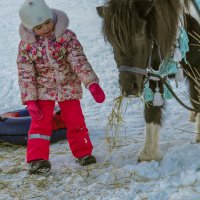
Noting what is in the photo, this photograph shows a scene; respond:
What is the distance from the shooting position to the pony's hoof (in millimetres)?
3750

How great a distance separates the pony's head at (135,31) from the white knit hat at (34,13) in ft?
1.99

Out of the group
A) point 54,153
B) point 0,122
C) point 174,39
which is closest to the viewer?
point 174,39

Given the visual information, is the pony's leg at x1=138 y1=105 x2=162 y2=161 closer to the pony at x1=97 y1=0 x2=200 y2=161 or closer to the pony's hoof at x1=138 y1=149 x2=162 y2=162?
the pony's hoof at x1=138 y1=149 x2=162 y2=162

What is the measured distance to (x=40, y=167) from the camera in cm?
365

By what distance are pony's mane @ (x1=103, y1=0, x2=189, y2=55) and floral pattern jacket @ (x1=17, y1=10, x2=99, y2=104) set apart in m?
0.52

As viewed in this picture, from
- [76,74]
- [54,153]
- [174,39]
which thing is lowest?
[54,153]

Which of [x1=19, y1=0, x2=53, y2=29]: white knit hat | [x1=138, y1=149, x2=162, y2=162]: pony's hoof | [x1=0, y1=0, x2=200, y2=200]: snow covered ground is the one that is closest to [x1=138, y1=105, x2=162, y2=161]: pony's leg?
[x1=138, y1=149, x2=162, y2=162]: pony's hoof

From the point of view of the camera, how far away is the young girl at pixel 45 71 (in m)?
3.66

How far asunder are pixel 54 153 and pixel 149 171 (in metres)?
1.17

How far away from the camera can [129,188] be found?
125 inches

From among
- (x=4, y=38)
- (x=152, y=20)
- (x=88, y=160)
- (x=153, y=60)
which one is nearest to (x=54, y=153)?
(x=88, y=160)

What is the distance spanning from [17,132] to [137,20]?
2085 mm

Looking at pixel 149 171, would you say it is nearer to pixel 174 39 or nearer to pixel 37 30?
pixel 174 39

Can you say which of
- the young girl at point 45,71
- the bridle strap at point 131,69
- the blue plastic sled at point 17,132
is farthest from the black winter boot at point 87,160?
the bridle strap at point 131,69
